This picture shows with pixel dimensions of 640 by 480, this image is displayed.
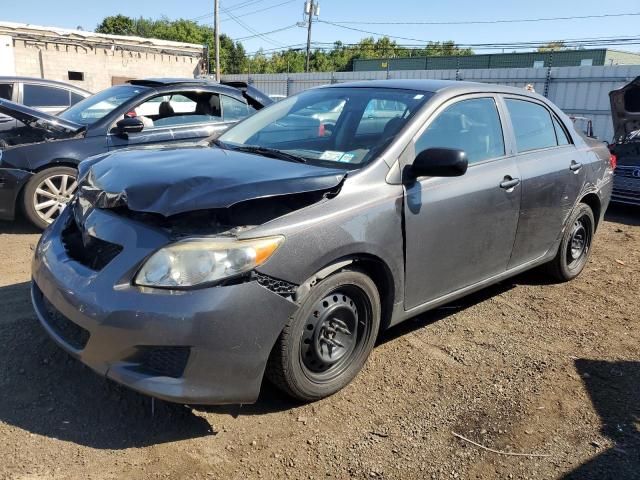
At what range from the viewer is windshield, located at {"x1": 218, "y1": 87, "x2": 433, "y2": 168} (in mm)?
3283

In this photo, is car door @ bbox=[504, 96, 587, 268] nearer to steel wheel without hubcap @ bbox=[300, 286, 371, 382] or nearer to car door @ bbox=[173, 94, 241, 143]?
steel wheel without hubcap @ bbox=[300, 286, 371, 382]

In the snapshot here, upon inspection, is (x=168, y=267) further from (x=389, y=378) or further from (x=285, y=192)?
(x=389, y=378)

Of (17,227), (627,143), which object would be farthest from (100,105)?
(627,143)

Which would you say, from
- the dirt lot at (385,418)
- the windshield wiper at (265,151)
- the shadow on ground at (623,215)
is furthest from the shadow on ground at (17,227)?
the shadow on ground at (623,215)

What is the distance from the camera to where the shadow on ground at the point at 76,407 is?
104 inches

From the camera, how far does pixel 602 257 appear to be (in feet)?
19.7

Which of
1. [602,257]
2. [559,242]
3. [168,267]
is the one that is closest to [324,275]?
[168,267]

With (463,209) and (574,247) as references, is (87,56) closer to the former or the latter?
(574,247)

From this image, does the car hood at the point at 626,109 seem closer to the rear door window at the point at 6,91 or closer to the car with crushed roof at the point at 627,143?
the car with crushed roof at the point at 627,143

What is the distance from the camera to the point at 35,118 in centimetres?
563

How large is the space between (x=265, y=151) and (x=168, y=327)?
146 centimetres

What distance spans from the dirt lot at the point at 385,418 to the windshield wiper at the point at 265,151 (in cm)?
135

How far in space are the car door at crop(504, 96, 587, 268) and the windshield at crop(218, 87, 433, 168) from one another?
1.08m

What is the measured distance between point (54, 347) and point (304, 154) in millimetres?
1910
